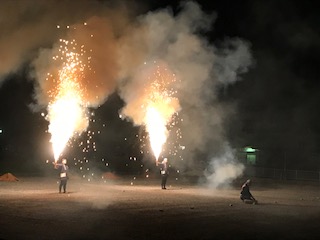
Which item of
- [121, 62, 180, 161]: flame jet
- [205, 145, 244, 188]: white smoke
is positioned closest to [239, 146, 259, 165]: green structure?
[205, 145, 244, 188]: white smoke

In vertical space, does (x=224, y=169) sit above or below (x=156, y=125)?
below

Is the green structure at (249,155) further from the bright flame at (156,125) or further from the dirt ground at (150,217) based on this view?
the dirt ground at (150,217)

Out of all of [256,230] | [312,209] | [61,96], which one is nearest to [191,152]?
[61,96]

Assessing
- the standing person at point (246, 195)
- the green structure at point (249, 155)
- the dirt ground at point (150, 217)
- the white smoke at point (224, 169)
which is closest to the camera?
the dirt ground at point (150, 217)

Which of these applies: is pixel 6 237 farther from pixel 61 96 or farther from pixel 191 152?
pixel 191 152

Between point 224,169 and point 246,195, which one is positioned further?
point 224,169

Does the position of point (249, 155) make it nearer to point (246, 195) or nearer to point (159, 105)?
point (159, 105)

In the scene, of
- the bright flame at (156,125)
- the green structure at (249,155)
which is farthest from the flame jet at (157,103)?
the green structure at (249,155)

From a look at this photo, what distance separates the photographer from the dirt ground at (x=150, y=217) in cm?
1209

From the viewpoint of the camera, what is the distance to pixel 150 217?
1504cm

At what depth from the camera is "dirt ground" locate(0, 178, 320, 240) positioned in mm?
12086

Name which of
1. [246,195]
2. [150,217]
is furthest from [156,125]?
[150,217]

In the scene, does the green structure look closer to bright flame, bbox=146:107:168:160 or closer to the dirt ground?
bright flame, bbox=146:107:168:160

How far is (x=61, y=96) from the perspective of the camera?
2516 cm
